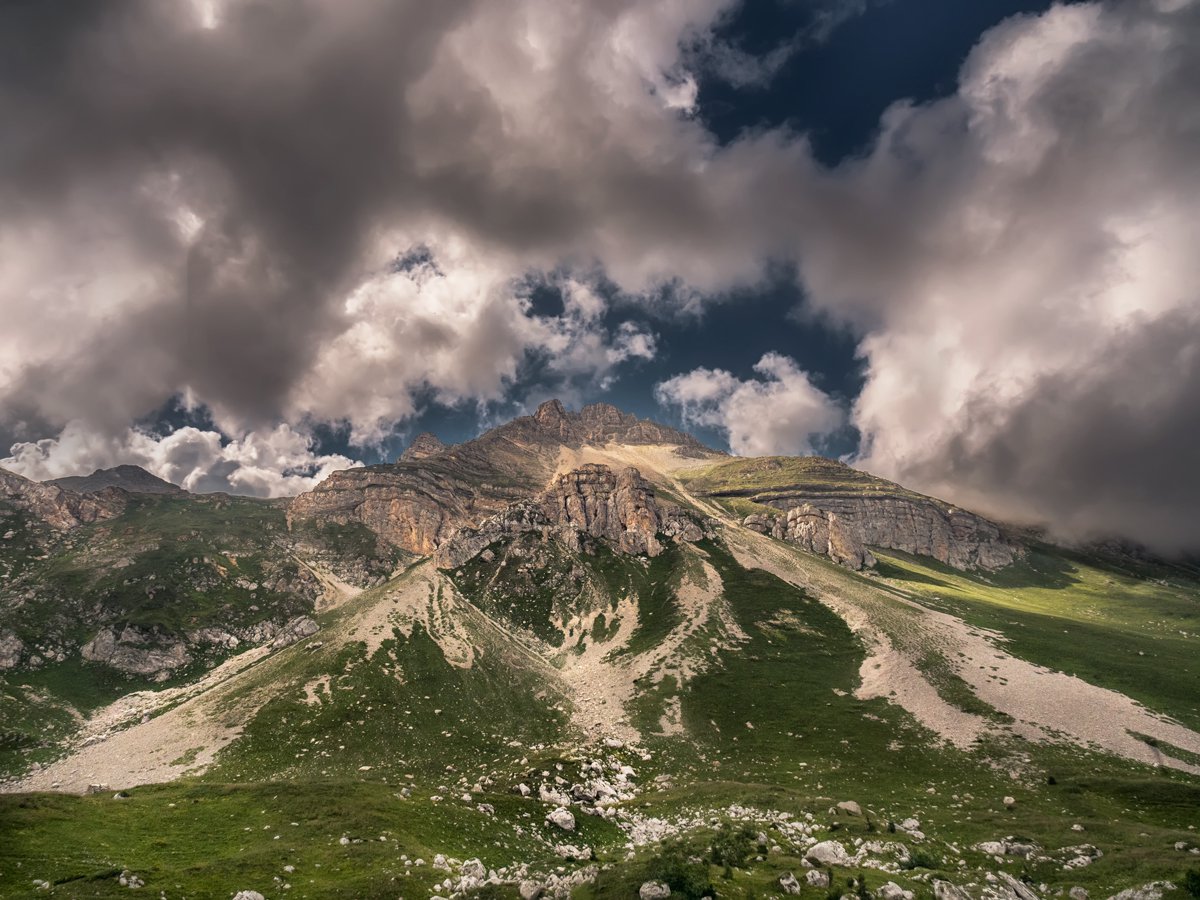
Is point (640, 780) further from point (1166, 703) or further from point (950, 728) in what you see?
point (1166, 703)

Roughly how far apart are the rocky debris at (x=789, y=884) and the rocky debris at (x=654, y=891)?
8.54 metres

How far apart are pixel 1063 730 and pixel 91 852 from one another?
135185mm

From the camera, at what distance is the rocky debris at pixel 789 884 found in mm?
34781

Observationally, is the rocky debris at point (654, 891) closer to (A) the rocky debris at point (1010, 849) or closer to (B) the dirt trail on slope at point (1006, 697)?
(A) the rocky debris at point (1010, 849)

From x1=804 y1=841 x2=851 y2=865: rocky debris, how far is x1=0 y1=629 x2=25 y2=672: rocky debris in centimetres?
23282

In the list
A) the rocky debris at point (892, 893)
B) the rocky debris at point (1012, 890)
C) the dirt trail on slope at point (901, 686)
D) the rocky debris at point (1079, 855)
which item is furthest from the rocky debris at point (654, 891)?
the dirt trail on slope at point (901, 686)

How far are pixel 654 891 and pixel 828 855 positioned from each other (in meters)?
19.1

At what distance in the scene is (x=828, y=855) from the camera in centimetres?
4231

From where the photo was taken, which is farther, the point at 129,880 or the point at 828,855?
the point at 828,855

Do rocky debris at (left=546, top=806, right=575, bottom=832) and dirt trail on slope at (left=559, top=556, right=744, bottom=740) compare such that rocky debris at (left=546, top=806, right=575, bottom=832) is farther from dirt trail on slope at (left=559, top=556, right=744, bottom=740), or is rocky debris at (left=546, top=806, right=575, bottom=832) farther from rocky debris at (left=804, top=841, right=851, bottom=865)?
dirt trail on slope at (left=559, top=556, right=744, bottom=740)

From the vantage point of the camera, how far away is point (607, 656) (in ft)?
565

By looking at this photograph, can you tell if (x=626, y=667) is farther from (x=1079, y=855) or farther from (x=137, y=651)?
(x=137, y=651)

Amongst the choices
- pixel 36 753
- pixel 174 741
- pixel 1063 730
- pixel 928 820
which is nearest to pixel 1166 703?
pixel 1063 730

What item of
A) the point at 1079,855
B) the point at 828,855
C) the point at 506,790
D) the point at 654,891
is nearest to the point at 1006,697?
the point at 1079,855
